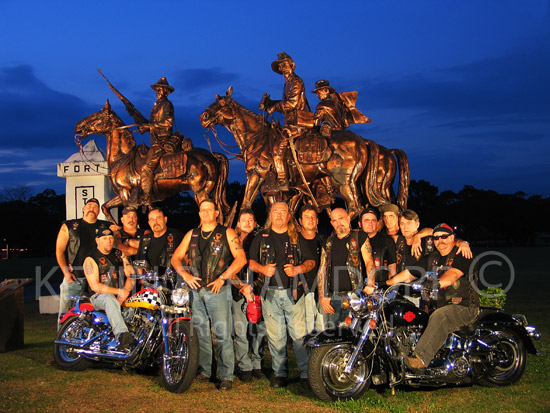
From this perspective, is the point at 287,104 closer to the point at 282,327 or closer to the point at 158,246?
the point at 158,246

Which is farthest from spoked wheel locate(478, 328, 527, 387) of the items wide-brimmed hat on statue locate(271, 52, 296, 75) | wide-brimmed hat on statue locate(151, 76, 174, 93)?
wide-brimmed hat on statue locate(151, 76, 174, 93)

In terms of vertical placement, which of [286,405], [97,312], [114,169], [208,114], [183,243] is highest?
[208,114]

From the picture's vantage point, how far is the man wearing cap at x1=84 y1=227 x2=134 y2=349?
641 cm

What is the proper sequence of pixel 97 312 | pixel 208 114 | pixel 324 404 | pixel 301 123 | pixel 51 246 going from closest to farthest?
pixel 324 404, pixel 97 312, pixel 301 123, pixel 208 114, pixel 51 246

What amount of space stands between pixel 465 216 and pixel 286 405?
1855 inches

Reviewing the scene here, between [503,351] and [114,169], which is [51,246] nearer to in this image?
[114,169]

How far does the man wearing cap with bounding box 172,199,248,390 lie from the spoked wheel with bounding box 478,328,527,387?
2.43m

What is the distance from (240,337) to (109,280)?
5.14 ft

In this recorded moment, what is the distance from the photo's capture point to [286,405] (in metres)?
5.48

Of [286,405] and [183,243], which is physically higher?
[183,243]

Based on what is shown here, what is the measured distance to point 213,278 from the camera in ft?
20.0

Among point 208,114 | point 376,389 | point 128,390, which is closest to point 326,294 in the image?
point 376,389

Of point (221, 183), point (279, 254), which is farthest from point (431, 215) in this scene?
point (279, 254)

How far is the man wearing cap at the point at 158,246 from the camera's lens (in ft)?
23.3
